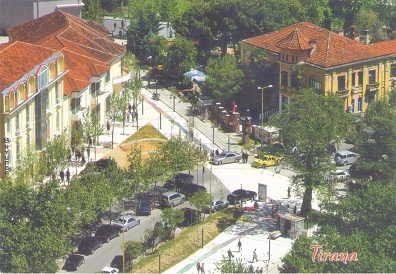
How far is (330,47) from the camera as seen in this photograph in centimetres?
5919

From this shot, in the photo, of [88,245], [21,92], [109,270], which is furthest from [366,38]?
[109,270]

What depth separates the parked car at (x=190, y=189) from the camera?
152 feet

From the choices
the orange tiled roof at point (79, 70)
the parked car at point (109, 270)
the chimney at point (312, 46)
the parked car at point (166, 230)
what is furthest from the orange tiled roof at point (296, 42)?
the parked car at point (109, 270)

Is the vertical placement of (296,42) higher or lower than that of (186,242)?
higher

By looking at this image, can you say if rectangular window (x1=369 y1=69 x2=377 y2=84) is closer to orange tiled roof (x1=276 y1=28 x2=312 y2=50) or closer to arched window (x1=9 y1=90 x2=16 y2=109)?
orange tiled roof (x1=276 y1=28 x2=312 y2=50)

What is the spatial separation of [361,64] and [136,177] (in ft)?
62.1

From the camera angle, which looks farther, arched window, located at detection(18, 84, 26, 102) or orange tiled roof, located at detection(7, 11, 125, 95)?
orange tiled roof, located at detection(7, 11, 125, 95)

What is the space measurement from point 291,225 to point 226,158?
30.1ft

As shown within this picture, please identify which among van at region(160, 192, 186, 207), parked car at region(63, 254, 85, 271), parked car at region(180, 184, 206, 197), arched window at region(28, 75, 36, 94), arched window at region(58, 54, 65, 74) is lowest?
parked car at region(180, 184, 206, 197)

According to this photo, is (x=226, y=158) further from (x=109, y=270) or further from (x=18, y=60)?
(x=109, y=270)

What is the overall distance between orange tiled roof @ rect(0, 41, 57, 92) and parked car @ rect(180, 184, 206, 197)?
7671 mm

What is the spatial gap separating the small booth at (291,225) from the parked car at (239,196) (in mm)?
2813

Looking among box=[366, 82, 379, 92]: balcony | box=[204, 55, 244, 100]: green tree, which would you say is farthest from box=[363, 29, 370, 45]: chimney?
box=[204, 55, 244, 100]: green tree

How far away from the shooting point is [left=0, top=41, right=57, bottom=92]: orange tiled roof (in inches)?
1774
